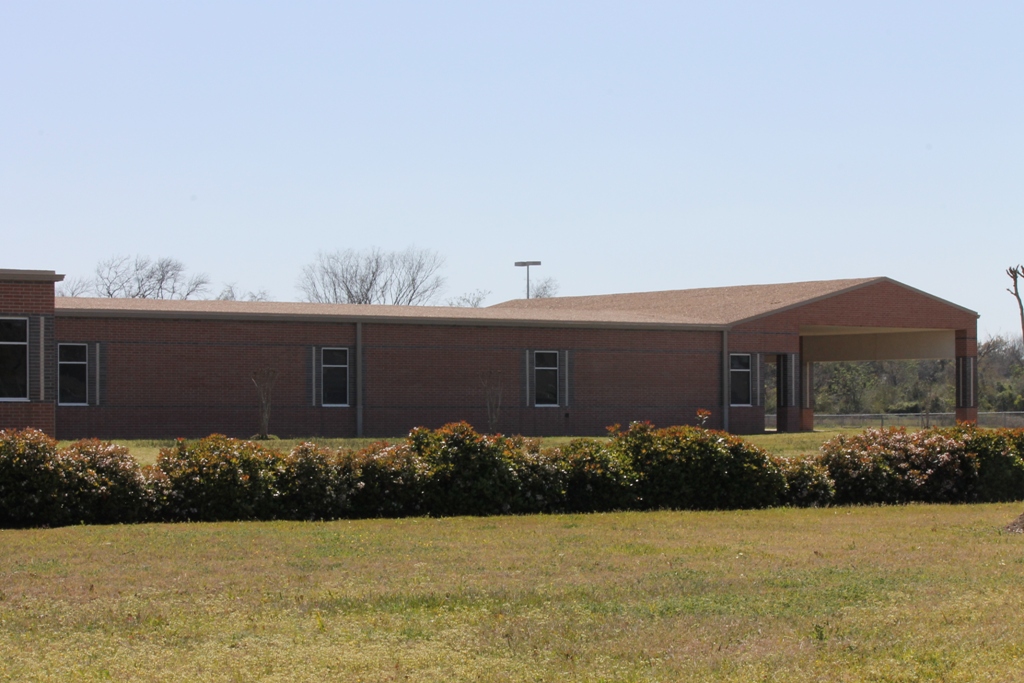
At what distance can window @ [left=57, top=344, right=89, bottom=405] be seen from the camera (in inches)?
1124

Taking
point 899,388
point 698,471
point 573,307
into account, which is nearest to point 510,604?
point 698,471

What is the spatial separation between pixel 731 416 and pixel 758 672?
100.0 ft

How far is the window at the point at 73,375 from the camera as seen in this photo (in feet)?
93.7

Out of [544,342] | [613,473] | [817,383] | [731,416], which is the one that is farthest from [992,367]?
[613,473]

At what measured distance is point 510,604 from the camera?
8.21 m

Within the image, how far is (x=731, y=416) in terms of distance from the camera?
120 feet

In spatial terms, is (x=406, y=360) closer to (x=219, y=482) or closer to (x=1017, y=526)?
(x=219, y=482)

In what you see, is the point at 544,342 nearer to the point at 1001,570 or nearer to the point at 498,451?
the point at 498,451

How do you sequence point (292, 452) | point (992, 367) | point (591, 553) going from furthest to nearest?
point (992, 367)
point (292, 452)
point (591, 553)

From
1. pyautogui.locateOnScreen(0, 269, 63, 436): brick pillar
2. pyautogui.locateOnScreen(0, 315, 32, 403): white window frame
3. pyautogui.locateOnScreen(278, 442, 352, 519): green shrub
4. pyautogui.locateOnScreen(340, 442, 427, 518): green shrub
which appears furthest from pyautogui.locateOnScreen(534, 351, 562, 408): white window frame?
pyautogui.locateOnScreen(278, 442, 352, 519): green shrub

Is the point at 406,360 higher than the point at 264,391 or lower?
higher

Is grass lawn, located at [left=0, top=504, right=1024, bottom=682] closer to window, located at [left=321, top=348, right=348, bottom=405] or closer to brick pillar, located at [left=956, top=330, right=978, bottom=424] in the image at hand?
window, located at [left=321, top=348, right=348, bottom=405]

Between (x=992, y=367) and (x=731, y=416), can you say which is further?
(x=992, y=367)

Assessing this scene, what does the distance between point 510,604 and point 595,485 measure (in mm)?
6704
